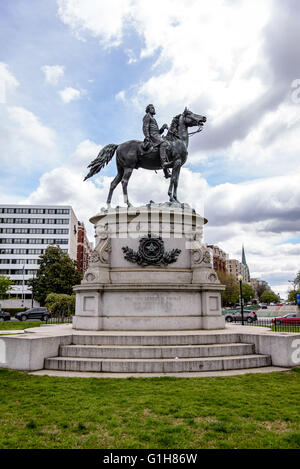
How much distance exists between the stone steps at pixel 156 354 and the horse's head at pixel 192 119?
936 centimetres

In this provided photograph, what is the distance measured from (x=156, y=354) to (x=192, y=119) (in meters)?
10.5

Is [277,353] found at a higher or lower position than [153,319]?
lower

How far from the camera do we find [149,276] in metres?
13.6

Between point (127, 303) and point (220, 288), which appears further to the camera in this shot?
point (220, 288)

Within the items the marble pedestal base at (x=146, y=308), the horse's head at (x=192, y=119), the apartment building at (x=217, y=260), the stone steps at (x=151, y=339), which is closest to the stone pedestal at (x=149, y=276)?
the marble pedestal base at (x=146, y=308)

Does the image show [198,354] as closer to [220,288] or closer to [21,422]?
[220,288]

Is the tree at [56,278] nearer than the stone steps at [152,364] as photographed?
No

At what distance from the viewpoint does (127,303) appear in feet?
41.4

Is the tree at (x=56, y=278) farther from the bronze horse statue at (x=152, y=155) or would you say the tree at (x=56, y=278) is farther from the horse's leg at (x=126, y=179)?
the horse's leg at (x=126, y=179)

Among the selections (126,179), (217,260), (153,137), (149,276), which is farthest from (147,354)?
(217,260)

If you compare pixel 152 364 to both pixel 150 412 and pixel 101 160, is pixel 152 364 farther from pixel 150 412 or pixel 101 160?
pixel 101 160

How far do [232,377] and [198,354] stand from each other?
148cm

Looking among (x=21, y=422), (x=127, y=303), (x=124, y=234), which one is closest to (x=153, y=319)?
(x=127, y=303)

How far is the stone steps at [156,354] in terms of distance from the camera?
918 cm
